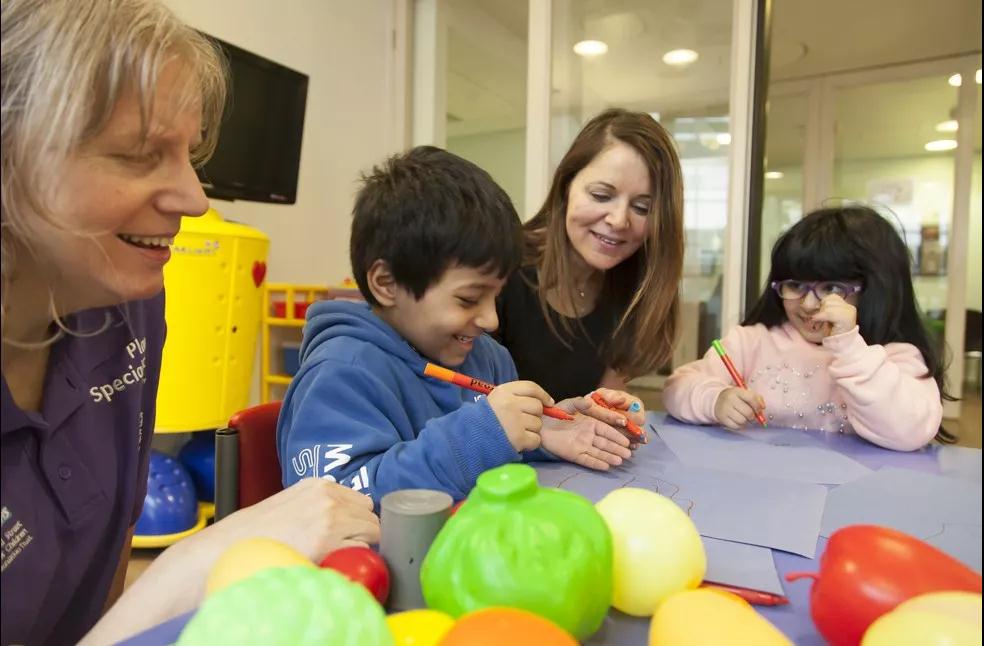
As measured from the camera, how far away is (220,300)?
62.8 inches

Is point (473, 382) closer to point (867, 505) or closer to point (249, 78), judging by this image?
point (867, 505)

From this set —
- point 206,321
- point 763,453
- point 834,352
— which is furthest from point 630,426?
point 206,321

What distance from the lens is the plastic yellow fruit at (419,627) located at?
0.26 m

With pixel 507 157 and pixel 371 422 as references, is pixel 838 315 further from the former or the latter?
pixel 507 157

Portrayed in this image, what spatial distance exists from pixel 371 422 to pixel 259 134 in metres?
1.48

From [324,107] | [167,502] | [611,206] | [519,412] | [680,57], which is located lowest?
[167,502]

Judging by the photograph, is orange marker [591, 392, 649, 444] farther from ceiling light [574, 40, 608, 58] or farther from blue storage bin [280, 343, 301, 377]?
ceiling light [574, 40, 608, 58]

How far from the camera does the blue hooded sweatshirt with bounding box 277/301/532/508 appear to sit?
0.60 meters

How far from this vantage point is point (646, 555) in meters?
0.34

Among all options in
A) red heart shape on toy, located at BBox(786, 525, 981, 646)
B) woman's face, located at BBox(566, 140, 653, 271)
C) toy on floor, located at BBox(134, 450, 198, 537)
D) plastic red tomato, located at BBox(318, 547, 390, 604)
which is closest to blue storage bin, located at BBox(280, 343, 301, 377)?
toy on floor, located at BBox(134, 450, 198, 537)

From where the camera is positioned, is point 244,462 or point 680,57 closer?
point 244,462

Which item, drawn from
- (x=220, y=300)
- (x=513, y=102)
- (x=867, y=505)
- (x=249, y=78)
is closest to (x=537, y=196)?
(x=513, y=102)

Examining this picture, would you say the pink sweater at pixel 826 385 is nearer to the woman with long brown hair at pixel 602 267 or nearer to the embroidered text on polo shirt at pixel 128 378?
the woman with long brown hair at pixel 602 267

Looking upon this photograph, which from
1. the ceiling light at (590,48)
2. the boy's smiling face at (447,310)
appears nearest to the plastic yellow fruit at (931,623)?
the boy's smiling face at (447,310)
